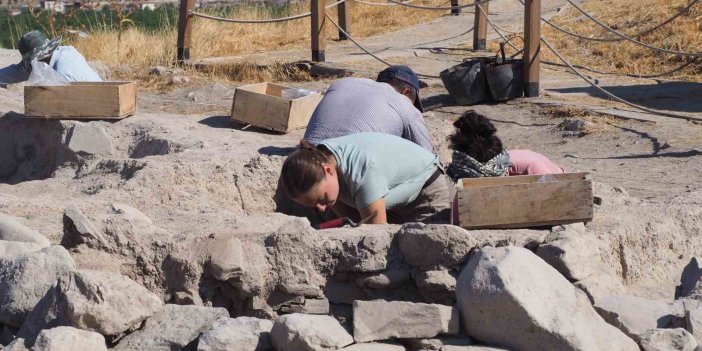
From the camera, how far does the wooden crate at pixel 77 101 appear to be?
8.10 metres

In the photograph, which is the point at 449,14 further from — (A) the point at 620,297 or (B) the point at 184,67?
(A) the point at 620,297

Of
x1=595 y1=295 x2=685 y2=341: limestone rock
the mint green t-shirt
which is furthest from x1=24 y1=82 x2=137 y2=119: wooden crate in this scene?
x1=595 y1=295 x2=685 y2=341: limestone rock

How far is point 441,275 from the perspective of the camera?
4.32 meters

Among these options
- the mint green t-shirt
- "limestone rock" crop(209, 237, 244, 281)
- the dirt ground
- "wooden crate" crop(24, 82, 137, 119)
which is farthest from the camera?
"wooden crate" crop(24, 82, 137, 119)

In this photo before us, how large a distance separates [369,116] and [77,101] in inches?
118

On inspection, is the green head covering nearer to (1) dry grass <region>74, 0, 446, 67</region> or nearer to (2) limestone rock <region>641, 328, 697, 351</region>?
(1) dry grass <region>74, 0, 446, 67</region>

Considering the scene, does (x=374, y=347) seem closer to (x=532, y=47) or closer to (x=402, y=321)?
(x=402, y=321)

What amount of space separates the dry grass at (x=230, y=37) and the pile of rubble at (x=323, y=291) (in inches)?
334

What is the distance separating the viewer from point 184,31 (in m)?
13.0

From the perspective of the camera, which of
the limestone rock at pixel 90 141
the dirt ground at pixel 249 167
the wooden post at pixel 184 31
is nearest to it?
the dirt ground at pixel 249 167

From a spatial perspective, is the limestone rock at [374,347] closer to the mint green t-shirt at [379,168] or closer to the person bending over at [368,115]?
the mint green t-shirt at [379,168]

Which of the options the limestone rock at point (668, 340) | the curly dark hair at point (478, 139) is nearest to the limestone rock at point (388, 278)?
the limestone rock at point (668, 340)

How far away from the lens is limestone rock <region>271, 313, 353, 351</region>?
3770 millimetres

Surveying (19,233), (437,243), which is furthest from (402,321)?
(19,233)
